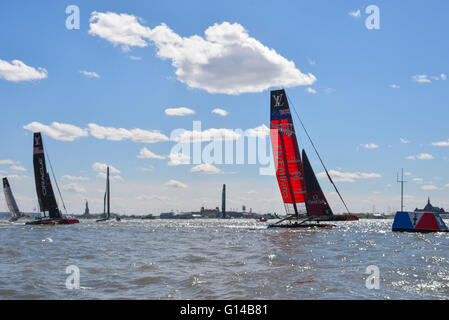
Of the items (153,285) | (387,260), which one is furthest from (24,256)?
(387,260)

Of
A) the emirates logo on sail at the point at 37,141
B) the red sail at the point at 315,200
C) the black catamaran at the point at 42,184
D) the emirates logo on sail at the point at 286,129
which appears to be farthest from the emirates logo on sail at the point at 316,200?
the emirates logo on sail at the point at 37,141

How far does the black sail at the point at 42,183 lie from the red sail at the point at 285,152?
43.5 m

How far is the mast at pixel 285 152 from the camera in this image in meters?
54.9

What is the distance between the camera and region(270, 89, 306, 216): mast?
5491 cm

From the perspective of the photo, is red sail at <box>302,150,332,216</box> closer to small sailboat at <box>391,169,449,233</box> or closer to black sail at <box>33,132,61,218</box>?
small sailboat at <box>391,169,449,233</box>

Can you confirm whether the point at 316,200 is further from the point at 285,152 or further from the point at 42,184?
the point at 42,184

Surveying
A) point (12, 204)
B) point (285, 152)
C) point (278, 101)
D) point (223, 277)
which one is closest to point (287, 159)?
point (285, 152)

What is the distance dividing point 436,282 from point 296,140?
1594 inches

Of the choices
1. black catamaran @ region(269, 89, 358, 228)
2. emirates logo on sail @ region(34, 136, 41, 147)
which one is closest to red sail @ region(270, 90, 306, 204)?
black catamaran @ region(269, 89, 358, 228)

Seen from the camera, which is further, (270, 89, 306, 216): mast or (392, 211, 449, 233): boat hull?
(270, 89, 306, 216): mast

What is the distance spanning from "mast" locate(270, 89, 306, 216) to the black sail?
143 feet

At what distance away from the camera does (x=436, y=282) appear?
15.0m

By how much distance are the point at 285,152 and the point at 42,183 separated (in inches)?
1813
